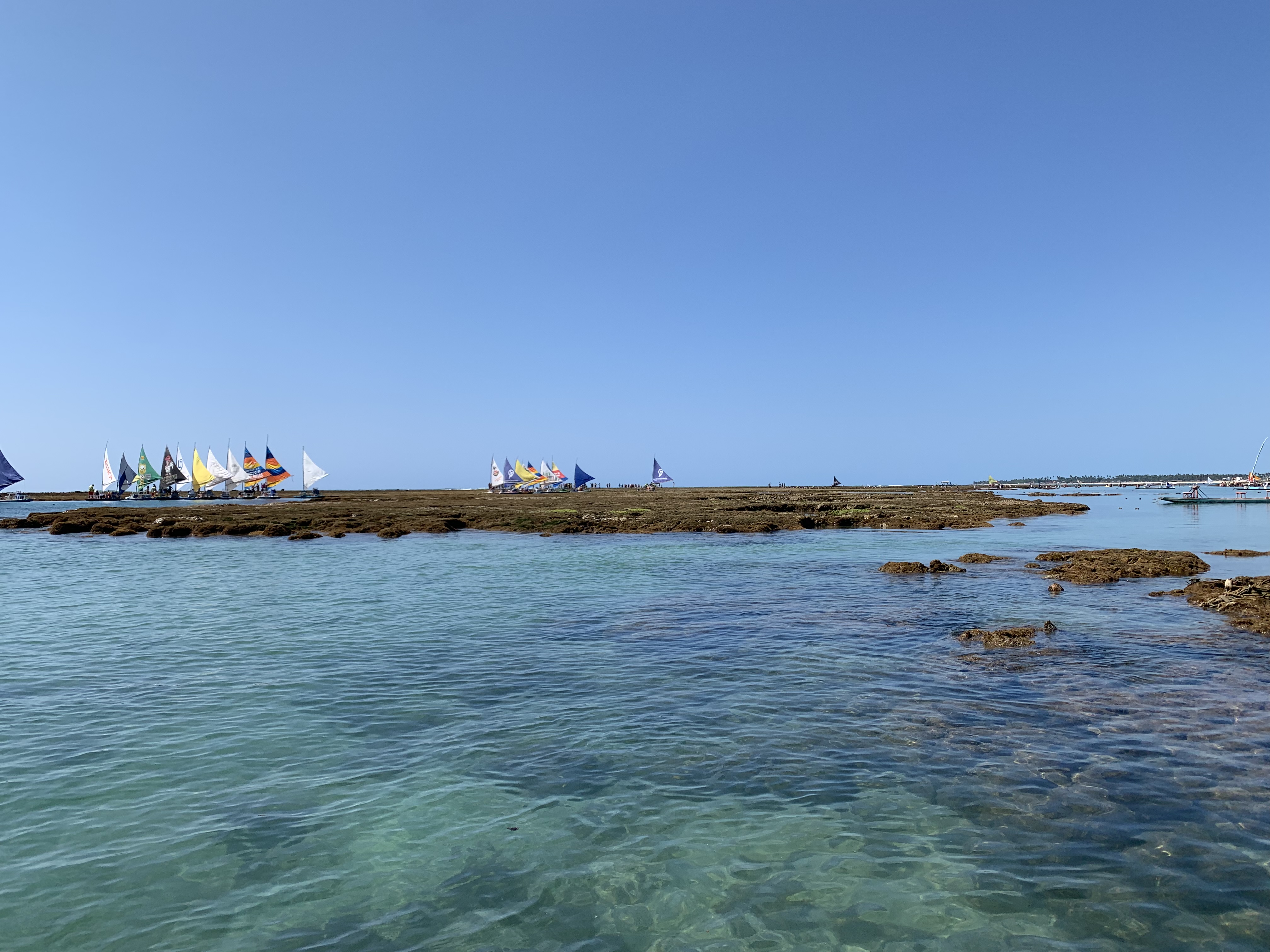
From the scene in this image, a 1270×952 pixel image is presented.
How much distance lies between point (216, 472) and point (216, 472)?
0.16 m

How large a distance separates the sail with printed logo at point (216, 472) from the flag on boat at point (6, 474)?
34900mm

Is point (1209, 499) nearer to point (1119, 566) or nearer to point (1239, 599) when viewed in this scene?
point (1119, 566)

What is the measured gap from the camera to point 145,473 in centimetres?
12725

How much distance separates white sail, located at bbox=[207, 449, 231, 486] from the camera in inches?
5143

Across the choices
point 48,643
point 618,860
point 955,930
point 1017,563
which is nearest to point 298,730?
point 618,860

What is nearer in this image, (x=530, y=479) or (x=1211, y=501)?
(x=1211, y=501)

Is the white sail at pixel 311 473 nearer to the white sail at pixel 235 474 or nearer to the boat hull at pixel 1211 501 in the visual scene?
the white sail at pixel 235 474

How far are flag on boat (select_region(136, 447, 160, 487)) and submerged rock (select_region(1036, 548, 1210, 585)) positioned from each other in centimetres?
14249

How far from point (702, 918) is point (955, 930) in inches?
86.3

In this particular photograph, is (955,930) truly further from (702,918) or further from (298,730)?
(298,730)

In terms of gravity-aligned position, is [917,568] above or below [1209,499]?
below

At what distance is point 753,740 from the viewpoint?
10539 mm

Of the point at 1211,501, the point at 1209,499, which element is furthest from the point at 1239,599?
the point at 1209,499

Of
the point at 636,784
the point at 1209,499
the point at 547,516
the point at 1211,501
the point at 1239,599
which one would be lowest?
the point at 636,784
